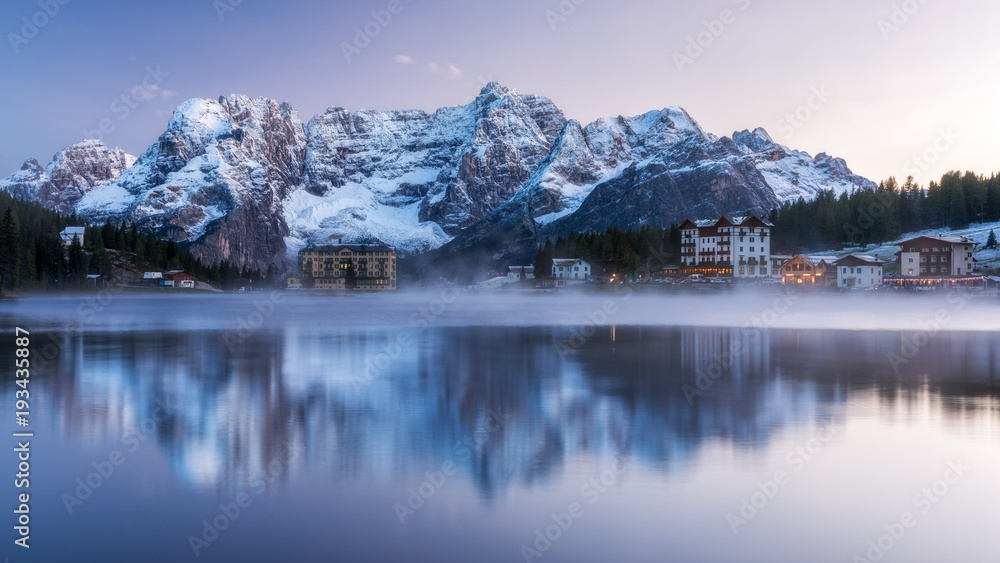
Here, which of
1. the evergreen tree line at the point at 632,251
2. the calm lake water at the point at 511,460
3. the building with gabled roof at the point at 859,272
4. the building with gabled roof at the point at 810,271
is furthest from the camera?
the evergreen tree line at the point at 632,251

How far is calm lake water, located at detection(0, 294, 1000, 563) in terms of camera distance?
1264 centimetres

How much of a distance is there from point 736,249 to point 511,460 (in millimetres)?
164868

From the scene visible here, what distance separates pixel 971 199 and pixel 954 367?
183m

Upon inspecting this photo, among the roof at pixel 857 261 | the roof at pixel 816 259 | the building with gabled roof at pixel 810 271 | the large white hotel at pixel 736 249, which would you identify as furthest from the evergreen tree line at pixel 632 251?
the roof at pixel 857 261

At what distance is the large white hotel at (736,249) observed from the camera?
170250 mm

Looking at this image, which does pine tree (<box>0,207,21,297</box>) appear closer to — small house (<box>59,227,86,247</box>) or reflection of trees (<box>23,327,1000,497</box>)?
small house (<box>59,227,86,247</box>)

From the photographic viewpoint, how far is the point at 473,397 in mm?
26500

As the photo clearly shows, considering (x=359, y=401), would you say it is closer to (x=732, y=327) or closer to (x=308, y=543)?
(x=308, y=543)

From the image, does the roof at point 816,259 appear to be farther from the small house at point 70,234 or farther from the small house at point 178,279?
the small house at point 70,234

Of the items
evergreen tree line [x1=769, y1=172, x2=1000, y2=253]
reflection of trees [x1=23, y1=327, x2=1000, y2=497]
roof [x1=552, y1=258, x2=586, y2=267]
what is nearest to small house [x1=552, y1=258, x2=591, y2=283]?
roof [x1=552, y1=258, x2=586, y2=267]

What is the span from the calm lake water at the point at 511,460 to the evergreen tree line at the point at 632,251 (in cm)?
13867

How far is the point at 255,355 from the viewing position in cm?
4075

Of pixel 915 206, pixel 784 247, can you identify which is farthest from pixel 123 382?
pixel 915 206

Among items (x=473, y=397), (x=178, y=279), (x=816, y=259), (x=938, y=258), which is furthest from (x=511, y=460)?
(x=178, y=279)
